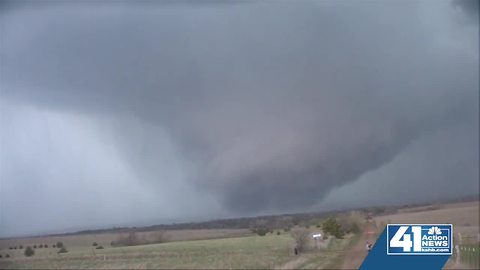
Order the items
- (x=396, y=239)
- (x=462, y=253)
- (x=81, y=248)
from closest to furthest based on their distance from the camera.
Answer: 1. (x=396, y=239)
2. (x=462, y=253)
3. (x=81, y=248)

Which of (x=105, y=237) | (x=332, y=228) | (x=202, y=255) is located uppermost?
Result: (x=332, y=228)

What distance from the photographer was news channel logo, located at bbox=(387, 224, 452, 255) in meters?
8.95

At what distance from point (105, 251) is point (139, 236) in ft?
2.16

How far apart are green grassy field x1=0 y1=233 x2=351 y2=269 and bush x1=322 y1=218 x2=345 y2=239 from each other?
0.15 m

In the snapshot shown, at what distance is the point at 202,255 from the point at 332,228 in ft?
7.75

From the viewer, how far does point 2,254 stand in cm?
1124

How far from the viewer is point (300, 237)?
1234 centimetres

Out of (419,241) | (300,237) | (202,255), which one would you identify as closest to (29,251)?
(202,255)

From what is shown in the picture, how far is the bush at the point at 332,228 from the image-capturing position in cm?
1212

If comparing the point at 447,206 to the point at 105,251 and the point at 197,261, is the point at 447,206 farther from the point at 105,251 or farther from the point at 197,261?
the point at 105,251

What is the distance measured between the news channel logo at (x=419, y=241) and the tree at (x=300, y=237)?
10.3 ft

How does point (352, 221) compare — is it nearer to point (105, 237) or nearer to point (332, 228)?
point (332, 228)

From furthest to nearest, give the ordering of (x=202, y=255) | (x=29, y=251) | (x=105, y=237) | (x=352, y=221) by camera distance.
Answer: (x=352, y=221) < (x=202, y=255) < (x=105, y=237) < (x=29, y=251)

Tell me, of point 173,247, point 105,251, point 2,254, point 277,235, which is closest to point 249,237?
point 277,235
